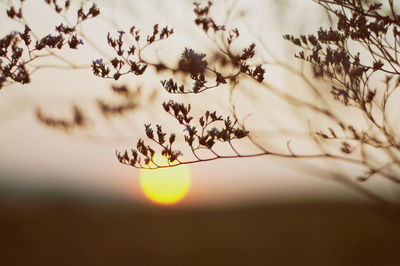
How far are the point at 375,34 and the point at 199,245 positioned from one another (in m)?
21.9

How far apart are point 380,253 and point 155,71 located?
19665mm

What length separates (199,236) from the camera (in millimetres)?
25922

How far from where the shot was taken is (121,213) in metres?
28.2

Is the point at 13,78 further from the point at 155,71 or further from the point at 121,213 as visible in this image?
the point at 121,213

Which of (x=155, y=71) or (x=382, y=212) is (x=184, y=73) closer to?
(x=155, y=71)

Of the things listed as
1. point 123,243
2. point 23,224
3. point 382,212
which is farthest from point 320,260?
point 382,212

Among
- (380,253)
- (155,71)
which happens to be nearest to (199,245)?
(380,253)

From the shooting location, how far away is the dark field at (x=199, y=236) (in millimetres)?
22062

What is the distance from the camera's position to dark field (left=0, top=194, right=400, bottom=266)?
2206 cm

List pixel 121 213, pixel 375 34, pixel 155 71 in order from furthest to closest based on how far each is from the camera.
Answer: pixel 121 213, pixel 155 71, pixel 375 34

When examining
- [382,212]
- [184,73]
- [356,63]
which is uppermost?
[184,73]

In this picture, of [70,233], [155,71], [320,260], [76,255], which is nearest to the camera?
[155,71]

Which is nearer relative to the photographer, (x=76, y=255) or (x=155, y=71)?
(x=155, y=71)

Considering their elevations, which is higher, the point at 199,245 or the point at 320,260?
the point at 199,245
